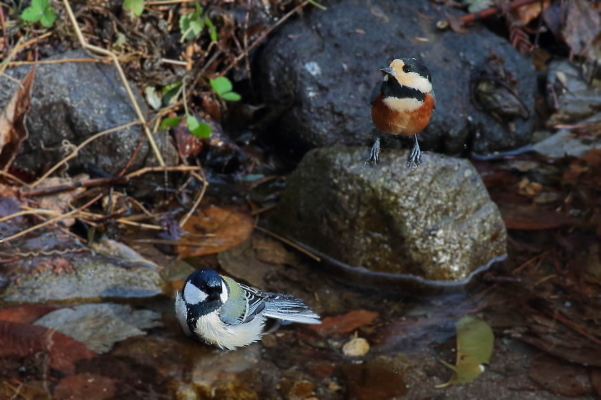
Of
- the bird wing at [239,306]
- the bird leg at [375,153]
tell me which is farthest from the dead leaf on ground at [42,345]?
the bird leg at [375,153]

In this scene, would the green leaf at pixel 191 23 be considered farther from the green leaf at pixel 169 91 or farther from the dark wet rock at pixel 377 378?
the dark wet rock at pixel 377 378

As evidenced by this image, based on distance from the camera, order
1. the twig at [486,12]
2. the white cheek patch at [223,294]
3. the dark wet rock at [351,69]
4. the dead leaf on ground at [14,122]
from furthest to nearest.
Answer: the twig at [486,12] → the dark wet rock at [351,69] → the dead leaf on ground at [14,122] → the white cheek patch at [223,294]

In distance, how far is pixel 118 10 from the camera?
6.38 meters

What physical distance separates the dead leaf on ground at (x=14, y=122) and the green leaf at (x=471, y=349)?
3190 mm

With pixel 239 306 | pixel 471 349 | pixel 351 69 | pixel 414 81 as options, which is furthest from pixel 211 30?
pixel 414 81

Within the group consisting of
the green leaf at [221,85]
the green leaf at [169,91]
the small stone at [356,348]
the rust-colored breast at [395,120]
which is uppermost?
the rust-colored breast at [395,120]

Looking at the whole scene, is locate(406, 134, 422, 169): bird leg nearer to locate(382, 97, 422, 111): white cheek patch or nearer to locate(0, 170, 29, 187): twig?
locate(382, 97, 422, 111): white cheek patch

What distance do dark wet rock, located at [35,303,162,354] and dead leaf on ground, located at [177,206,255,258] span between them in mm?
738

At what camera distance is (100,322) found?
15.6 ft

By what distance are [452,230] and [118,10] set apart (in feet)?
10.5

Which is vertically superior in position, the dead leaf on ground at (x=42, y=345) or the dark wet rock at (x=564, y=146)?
the dark wet rock at (x=564, y=146)

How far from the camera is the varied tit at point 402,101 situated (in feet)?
4.62

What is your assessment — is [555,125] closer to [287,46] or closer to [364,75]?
[364,75]

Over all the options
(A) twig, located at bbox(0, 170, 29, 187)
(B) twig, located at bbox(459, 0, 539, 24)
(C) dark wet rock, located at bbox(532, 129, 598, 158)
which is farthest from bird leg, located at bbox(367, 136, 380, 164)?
(C) dark wet rock, located at bbox(532, 129, 598, 158)
